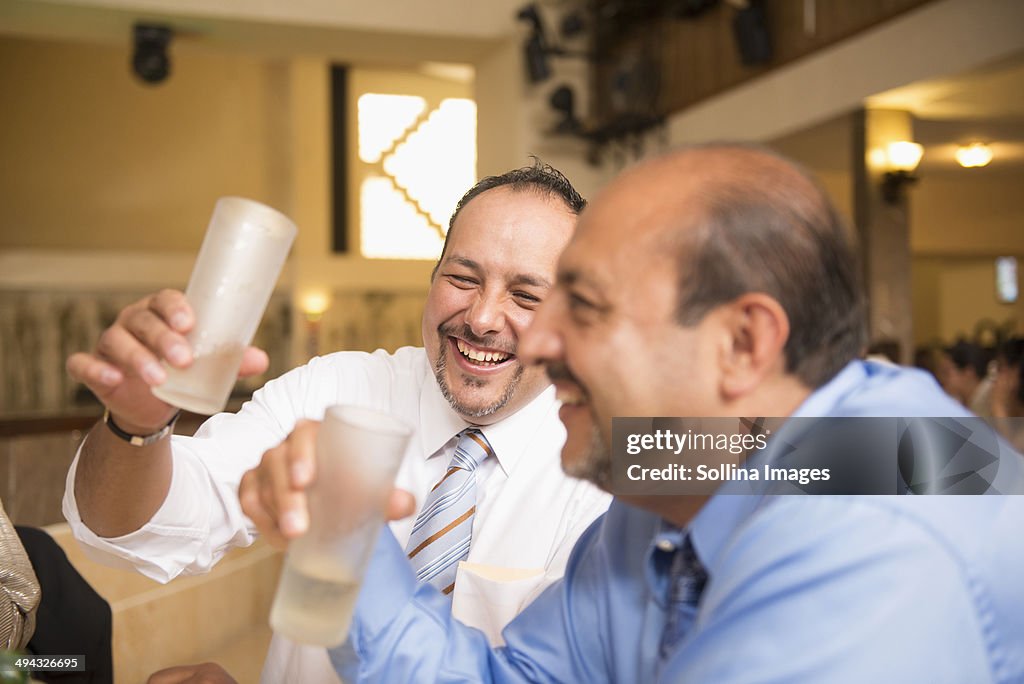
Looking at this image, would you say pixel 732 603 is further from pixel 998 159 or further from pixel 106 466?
pixel 998 159

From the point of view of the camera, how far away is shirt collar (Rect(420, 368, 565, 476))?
65.6 inches

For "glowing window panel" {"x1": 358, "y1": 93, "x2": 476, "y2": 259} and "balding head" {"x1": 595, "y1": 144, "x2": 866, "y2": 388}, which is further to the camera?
"glowing window panel" {"x1": 358, "y1": 93, "x2": 476, "y2": 259}

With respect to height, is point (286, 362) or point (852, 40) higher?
point (852, 40)

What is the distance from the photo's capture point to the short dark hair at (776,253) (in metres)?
0.82

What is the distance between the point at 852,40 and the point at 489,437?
4.40 metres

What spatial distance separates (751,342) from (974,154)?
666cm

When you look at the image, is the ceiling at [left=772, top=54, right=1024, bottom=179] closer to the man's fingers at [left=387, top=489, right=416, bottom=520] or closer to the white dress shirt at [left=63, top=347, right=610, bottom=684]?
the white dress shirt at [left=63, top=347, right=610, bottom=684]

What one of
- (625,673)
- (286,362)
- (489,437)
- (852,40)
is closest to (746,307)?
(625,673)

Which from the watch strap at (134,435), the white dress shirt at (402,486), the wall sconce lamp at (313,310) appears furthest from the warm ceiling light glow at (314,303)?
the watch strap at (134,435)

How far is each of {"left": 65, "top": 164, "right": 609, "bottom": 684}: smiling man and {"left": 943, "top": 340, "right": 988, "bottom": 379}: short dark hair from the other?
164 inches

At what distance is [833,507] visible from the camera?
2.45ft

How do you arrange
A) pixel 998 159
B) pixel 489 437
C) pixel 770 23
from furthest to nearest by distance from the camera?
pixel 998 159, pixel 770 23, pixel 489 437

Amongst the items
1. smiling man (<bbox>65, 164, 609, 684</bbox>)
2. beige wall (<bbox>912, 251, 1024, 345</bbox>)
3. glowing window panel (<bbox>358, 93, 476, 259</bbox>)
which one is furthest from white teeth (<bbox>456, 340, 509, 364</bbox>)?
glowing window panel (<bbox>358, 93, 476, 259</bbox>)

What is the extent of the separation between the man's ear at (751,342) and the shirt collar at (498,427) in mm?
839
